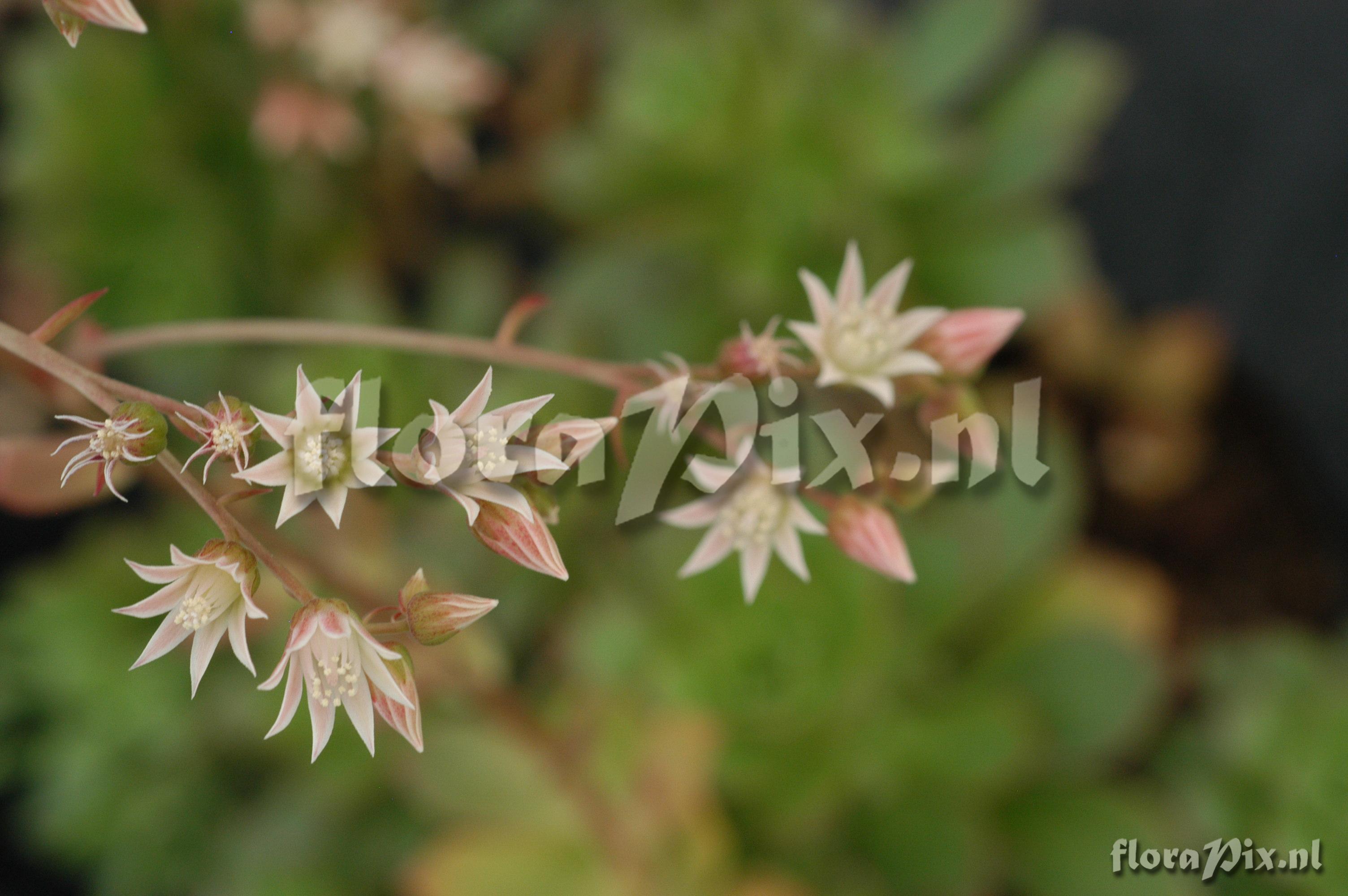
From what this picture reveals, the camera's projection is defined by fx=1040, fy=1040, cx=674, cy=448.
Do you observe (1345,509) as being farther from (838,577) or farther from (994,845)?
(838,577)

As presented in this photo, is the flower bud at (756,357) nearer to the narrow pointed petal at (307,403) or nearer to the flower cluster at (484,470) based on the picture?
the flower cluster at (484,470)

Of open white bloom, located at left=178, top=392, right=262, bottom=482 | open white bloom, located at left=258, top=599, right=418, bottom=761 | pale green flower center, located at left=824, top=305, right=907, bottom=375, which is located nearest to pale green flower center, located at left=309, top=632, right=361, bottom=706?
open white bloom, located at left=258, top=599, right=418, bottom=761

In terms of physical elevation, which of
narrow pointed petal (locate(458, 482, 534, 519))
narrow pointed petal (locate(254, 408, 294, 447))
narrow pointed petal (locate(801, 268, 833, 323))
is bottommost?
narrow pointed petal (locate(254, 408, 294, 447))

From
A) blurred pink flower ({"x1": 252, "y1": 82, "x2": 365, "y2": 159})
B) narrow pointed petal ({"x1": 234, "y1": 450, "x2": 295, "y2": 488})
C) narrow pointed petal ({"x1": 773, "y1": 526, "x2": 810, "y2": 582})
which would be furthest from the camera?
blurred pink flower ({"x1": 252, "y1": 82, "x2": 365, "y2": 159})

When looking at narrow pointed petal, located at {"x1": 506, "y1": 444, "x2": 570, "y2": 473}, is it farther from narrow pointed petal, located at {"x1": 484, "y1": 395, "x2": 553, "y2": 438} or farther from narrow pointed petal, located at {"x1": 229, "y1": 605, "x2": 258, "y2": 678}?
narrow pointed petal, located at {"x1": 229, "y1": 605, "x2": 258, "y2": 678}

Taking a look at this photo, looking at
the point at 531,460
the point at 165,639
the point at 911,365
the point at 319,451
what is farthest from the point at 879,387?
the point at 165,639

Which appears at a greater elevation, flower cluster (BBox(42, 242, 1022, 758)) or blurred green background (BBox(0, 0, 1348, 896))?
blurred green background (BBox(0, 0, 1348, 896))

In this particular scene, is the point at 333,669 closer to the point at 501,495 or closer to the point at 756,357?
the point at 501,495

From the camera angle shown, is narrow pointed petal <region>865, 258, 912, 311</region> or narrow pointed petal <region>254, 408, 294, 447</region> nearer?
narrow pointed petal <region>254, 408, 294, 447</region>
